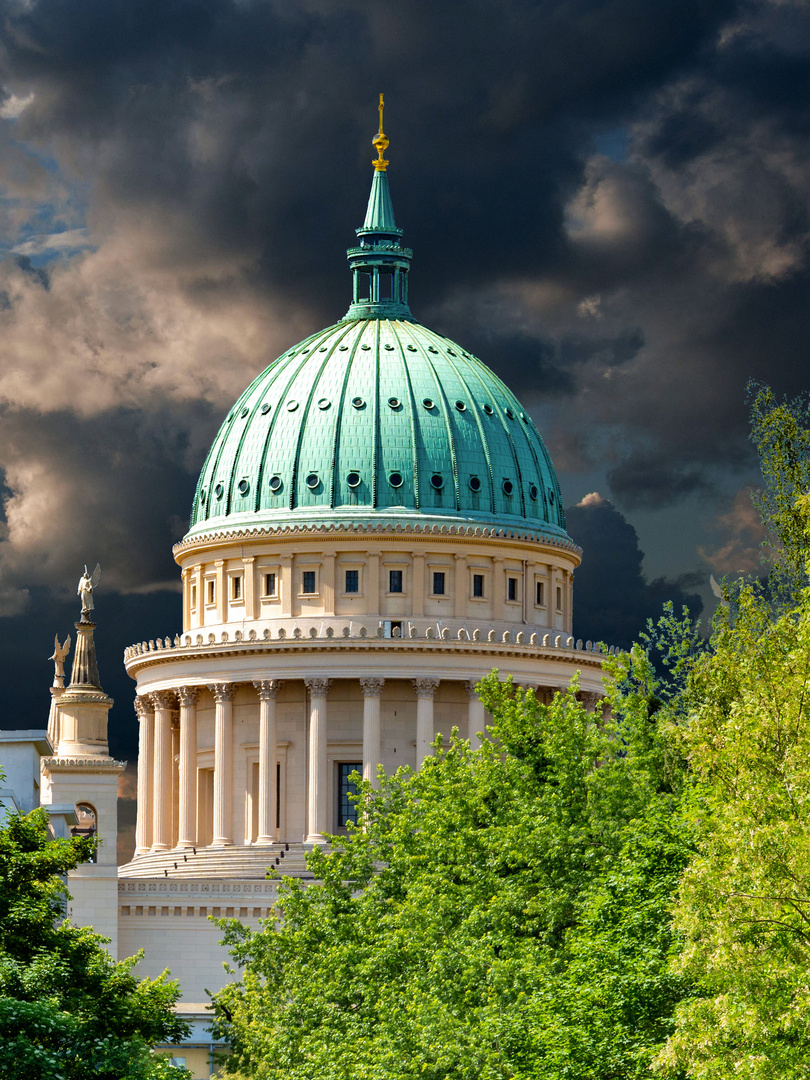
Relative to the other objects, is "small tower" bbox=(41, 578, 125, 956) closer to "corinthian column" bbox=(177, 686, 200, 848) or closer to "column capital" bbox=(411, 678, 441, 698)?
"corinthian column" bbox=(177, 686, 200, 848)

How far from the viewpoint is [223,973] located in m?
107

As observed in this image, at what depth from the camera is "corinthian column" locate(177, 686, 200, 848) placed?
124750 millimetres

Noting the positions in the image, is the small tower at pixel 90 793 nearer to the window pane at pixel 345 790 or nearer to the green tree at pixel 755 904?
the window pane at pixel 345 790

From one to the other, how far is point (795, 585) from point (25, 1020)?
19.4 m

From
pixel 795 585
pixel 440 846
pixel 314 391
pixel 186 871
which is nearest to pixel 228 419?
pixel 314 391

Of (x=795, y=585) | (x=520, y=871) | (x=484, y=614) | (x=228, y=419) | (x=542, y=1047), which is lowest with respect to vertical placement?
(x=542, y=1047)

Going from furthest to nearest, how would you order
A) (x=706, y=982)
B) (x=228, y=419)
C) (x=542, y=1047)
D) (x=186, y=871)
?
1. (x=228, y=419)
2. (x=186, y=871)
3. (x=542, y=1047)
4. (x=706, y=982)

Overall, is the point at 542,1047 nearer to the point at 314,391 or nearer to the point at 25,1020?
the point at 25,1020

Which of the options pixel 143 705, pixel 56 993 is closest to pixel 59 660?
pixel 143 705

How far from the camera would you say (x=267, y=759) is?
121 meters

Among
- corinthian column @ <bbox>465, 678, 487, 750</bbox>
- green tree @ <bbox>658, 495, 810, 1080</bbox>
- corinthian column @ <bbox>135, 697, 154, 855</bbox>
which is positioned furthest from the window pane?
green tree @ <bbox>658, 495, 810, 1080</bbox>

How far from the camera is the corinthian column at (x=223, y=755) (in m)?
122

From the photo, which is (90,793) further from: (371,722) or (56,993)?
(56,993)

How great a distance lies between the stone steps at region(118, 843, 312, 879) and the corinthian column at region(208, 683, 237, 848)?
1.75 meters
